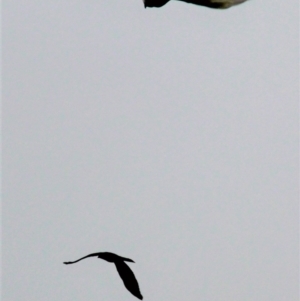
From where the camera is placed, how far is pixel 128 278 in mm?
593

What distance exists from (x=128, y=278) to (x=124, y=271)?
1cm

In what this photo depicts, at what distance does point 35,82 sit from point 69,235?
0.23 metres

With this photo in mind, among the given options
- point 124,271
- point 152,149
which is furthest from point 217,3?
point 124,271

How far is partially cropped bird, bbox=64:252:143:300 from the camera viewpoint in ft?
1.94

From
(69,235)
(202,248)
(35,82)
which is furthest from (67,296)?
(35,82)

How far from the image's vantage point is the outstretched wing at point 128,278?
593 mm

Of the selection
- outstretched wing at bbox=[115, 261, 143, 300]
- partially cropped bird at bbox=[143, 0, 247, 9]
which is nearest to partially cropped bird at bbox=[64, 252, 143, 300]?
outstretched wing at bbox=[115, 261, 143, 300]

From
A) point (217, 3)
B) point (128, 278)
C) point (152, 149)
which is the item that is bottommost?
point (128, 278)

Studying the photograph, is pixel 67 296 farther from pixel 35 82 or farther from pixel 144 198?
pixel 35 82

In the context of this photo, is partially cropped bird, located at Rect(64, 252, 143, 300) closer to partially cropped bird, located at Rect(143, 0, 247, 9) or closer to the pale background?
the pale background

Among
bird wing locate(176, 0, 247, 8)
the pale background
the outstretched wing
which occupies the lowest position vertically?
the outstretched wing

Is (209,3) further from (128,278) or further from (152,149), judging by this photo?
(128,278)

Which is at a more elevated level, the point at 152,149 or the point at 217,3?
the point at 217,3

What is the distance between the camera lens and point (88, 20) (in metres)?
0.61
